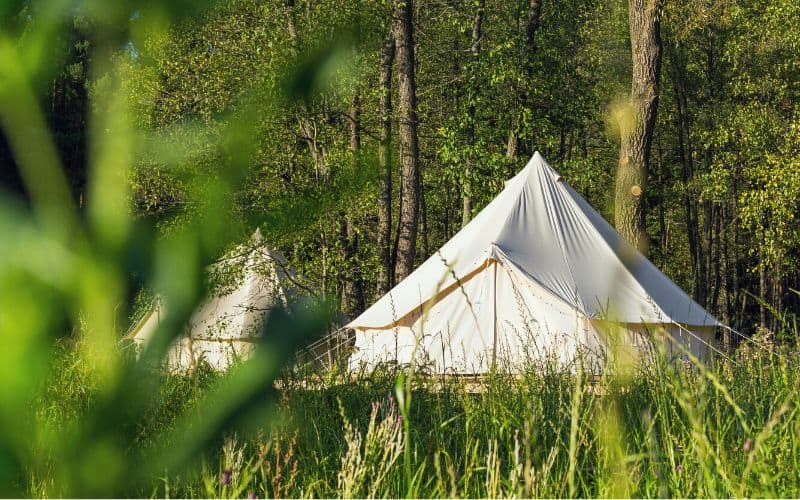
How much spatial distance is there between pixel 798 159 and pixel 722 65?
716 cm

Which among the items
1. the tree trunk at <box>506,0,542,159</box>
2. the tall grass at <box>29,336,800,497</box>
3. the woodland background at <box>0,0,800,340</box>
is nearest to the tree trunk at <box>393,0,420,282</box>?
the woodland background at <box>0,0,800,340</box>

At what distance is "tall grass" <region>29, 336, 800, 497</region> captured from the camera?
0.63 meters

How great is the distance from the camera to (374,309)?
10.3 metres

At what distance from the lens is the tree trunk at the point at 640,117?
10438 mm

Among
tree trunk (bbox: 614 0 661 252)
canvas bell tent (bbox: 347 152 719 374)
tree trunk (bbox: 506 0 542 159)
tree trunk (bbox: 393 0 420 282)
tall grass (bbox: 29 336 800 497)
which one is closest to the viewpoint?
tall grass (bbox: 29 336 800 497)

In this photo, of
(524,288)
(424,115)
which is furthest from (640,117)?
(424,115)

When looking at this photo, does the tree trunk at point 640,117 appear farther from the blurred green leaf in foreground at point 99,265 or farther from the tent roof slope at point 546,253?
the blurred green leaf in foreground at point 99,265

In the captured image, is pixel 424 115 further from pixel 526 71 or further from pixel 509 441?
pixel 509 441

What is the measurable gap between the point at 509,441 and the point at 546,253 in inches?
281

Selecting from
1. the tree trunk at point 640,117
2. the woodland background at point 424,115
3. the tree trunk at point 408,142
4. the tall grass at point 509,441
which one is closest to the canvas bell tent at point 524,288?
the tree trunk at point 640,117

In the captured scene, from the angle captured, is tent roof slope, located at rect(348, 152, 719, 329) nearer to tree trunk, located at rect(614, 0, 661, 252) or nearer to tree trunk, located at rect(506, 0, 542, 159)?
tree trunk, located at rect(614, 0, 661, 252)

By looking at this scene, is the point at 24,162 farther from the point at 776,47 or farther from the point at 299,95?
the point at 776,47

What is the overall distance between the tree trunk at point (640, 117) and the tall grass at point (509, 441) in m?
6.00

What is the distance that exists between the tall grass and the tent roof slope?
4.63 meters
